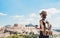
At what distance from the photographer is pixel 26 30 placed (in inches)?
500

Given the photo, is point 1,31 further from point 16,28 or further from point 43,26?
point 43,26

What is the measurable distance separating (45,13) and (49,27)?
18 cm

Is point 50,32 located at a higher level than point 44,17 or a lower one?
lower

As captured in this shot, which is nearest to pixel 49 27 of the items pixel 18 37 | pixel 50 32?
pixel 50 32

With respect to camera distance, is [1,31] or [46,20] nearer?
[46,20]

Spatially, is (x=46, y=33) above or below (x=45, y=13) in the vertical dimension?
below

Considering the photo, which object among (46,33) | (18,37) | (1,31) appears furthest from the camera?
(1,31)

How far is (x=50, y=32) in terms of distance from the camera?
2318 mm

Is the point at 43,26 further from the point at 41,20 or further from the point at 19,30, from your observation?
the point at 19,30

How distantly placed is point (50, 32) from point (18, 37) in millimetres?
7515

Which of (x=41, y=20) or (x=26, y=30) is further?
(x=26, y=30)

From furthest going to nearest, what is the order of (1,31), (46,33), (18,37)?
(1,31) < (18,37) < (46,33)

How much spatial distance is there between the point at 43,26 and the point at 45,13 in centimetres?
17

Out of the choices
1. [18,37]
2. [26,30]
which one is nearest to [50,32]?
[18,37]
